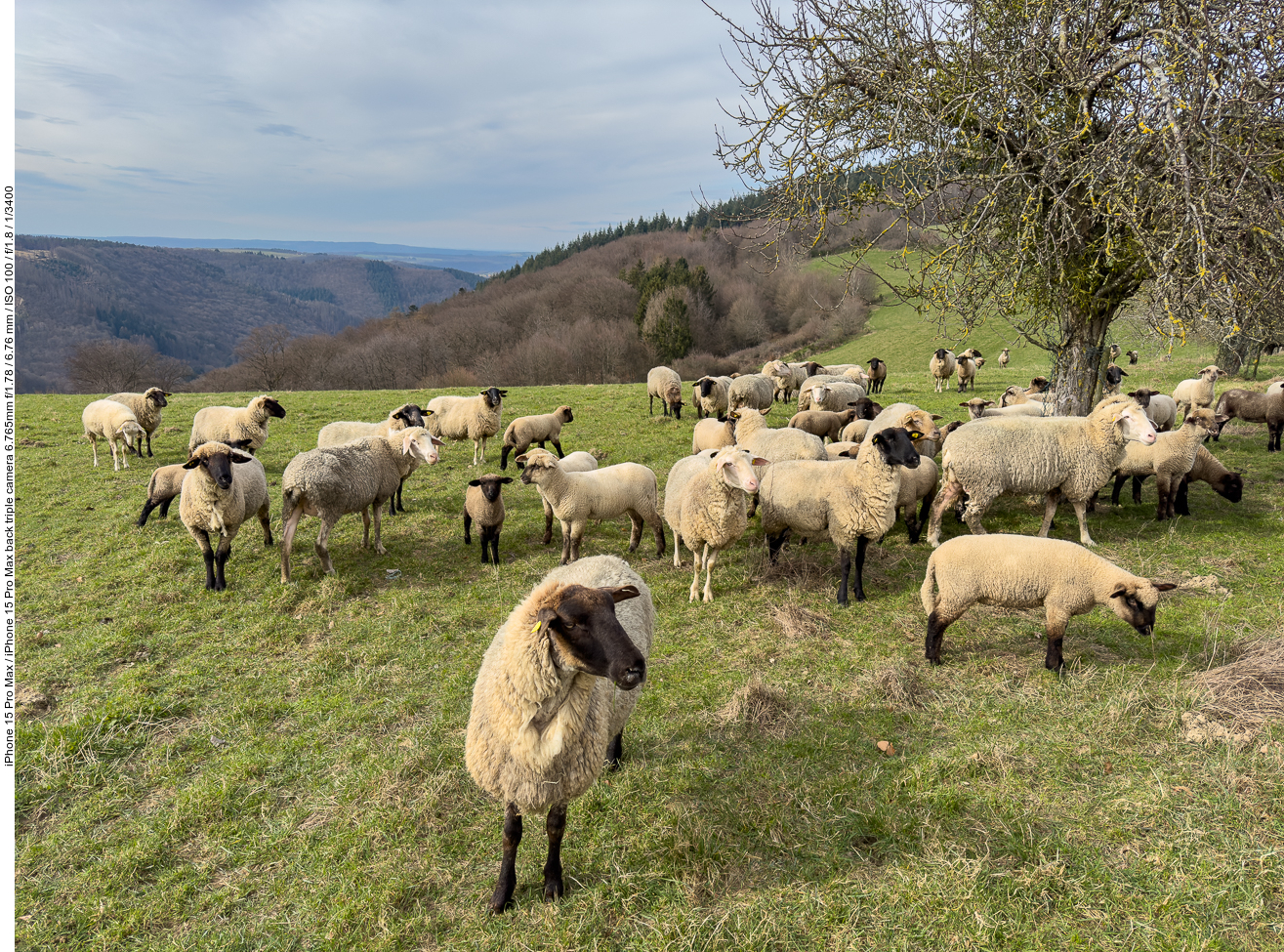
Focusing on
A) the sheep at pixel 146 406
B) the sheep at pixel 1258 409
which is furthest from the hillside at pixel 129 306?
the sheep at pixel 1258 409

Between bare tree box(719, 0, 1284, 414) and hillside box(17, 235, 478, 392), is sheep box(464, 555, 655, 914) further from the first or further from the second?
hillside box(17, 235, 478, 392)

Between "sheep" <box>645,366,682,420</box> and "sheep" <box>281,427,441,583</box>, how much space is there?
9.90 m

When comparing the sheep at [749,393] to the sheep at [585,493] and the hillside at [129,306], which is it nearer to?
the sheep at [585,493]

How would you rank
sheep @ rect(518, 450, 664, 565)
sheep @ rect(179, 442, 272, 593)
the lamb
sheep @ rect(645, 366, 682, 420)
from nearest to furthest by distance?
sheep @ rect(179, 442, 272, 593)
sheep @ rect(518, 450, 664, 565)
the lamb
sheep @ rect(645, 366, 682, 420)

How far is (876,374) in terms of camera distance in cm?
2239

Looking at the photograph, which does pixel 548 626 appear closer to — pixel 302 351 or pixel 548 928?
pixel 548 928

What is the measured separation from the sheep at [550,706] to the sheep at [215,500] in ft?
A: 19.9

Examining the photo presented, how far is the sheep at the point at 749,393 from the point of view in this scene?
17.6m

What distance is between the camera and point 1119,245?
7875 mm

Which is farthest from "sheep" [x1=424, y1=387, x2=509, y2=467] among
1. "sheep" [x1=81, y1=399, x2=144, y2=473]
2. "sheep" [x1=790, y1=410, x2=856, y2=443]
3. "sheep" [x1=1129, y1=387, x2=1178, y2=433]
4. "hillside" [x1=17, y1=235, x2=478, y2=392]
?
"hillside" [x1=17, y1=235, x2=478, y2=392]

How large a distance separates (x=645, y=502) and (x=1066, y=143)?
273 inches

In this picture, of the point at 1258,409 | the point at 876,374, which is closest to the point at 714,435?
the point at 1258,409

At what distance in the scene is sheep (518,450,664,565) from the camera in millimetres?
8508

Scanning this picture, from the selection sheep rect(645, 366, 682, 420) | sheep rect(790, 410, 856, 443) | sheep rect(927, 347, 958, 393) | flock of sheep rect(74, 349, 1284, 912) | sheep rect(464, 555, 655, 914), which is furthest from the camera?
sheep rect(927, 347, 958, 393)
